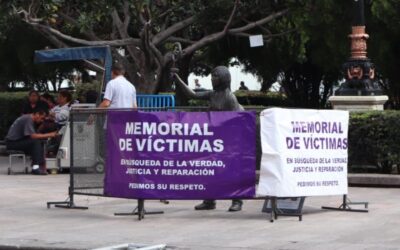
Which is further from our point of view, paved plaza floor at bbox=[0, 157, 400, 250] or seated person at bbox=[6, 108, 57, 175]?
seated person at bbox=[6, 108, 57, 175]

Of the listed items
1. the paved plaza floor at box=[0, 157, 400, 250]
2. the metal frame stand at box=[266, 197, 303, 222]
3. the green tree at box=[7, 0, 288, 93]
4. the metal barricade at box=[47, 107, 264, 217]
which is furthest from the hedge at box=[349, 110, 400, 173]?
the green tree at box=[7, 0, 288, 93]

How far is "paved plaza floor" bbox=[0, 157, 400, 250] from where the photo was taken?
30.0 ft

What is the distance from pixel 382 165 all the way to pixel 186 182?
5194mm

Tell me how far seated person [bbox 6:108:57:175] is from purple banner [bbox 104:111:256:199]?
264 inches

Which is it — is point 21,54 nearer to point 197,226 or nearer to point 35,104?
point 35,104

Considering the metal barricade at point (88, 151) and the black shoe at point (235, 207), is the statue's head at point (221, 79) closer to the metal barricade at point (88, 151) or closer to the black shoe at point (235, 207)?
the metal barricade at point (88, 151)

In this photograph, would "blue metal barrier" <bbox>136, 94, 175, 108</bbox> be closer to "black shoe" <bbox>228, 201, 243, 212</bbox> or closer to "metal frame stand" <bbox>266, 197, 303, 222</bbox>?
"black shoe" <bbox>228, 201, 243, 212</bbox>

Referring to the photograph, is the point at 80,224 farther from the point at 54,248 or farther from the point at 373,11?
the point at 373,11

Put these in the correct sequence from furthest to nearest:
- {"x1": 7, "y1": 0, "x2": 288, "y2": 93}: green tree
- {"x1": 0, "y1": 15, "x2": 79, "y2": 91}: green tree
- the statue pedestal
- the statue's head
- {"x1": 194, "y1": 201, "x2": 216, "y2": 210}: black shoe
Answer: {"x1": 0, "y1": 15, "x2": 79, "y2": 91}: green tree, {"x1": 7, "y1": 0, "x2": 288, "y2": 93}: green tree, the statue pedestal, {"x1": 194, "y1": 201, "x2": 216, "y2": 210}: black shoe, the statue's head

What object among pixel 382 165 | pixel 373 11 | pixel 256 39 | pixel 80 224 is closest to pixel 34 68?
pixel 256 39

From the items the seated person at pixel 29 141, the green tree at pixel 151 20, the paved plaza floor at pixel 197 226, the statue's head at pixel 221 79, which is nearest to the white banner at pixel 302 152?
the paved plaza floor at pixel 197 226

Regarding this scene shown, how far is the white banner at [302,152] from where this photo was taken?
33.9 feet

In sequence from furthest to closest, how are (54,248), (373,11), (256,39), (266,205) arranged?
(256,39) < (373,11) < (266,205) < (54,248)

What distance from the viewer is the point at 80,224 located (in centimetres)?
1064
